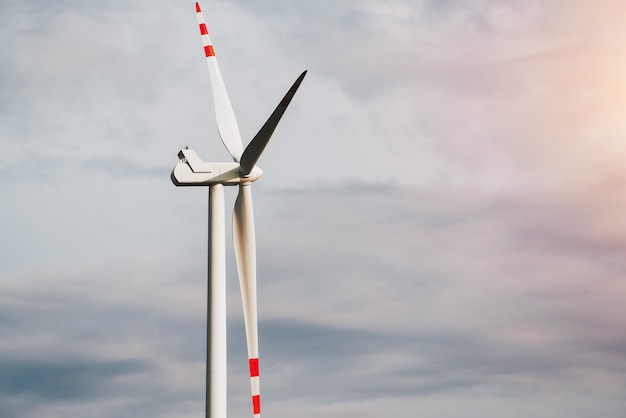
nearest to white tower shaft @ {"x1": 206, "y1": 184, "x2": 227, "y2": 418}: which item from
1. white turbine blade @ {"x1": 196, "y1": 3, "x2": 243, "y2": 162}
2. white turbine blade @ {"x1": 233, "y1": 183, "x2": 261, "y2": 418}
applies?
white turbine blade @ {"x1": 233, "y1": 183, "x2": 261, "y2": 418}

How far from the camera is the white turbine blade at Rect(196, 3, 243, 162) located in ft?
158

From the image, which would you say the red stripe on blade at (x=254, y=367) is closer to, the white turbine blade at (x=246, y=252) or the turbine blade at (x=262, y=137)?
the white turbine blade at (x=246, y=252)

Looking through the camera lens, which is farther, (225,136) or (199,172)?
(225,136)

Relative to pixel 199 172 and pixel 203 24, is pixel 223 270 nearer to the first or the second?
pixel 199 172

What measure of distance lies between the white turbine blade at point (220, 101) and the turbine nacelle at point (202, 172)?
3.77 metres

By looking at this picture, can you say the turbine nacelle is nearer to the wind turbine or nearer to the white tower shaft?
the wind turbine

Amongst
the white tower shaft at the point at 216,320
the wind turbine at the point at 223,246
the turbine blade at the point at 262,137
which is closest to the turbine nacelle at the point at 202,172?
the wind turbine at the point at 223,246

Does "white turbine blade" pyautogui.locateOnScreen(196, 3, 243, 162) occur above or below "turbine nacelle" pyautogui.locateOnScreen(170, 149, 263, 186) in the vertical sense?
above

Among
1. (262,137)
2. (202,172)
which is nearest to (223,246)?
(202,172)

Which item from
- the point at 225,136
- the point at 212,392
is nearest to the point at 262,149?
the point at 225,136

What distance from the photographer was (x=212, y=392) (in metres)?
41.6

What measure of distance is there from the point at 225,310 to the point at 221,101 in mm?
12807

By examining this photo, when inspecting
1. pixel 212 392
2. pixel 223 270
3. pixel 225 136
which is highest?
pixel 225 136

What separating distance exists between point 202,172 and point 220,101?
659 cm
